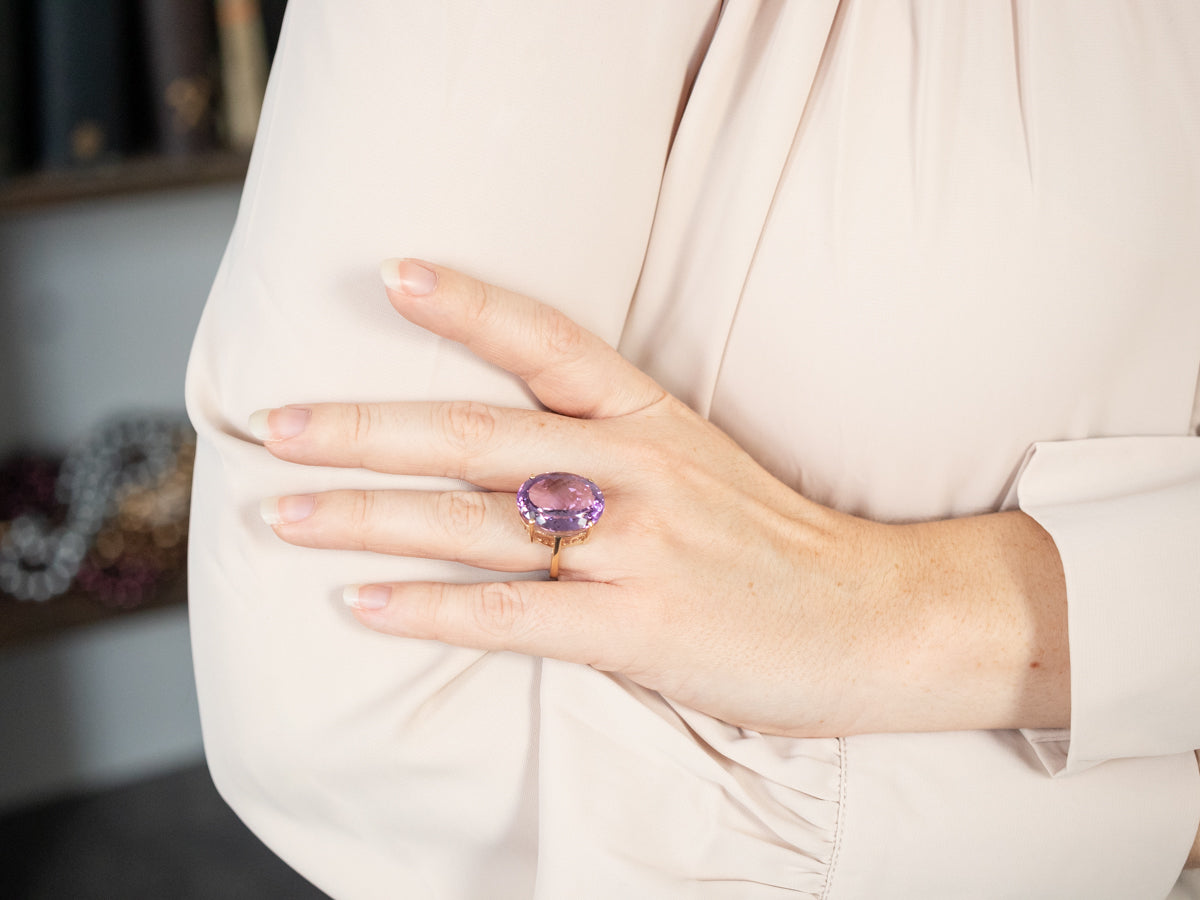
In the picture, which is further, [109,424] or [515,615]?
[109,424]

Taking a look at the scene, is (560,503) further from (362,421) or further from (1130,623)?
(1130,623)

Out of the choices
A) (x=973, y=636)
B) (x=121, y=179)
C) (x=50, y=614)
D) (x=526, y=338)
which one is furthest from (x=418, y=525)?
(x=50, y=614)

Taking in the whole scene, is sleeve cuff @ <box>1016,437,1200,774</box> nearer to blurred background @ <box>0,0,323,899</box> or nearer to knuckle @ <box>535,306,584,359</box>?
knuckle @ <box>535,306,584,359</box>

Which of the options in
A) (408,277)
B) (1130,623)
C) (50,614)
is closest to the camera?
(408,277)

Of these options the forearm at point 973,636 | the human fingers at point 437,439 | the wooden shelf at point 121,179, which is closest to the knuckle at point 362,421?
the human fingers at point 437,439

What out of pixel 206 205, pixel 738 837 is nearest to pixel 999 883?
pixel 738 837

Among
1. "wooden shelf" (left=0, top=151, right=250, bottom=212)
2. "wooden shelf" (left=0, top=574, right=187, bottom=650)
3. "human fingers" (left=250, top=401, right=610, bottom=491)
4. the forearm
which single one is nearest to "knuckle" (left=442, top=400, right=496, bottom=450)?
"human fingers" (left=250, top=401, right=610, bottom=491)

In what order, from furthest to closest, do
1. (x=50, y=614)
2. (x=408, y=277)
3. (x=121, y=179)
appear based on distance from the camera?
1. (x=50, y=614)
2. (x=121, y=179)
3. (x=408, y=277)
